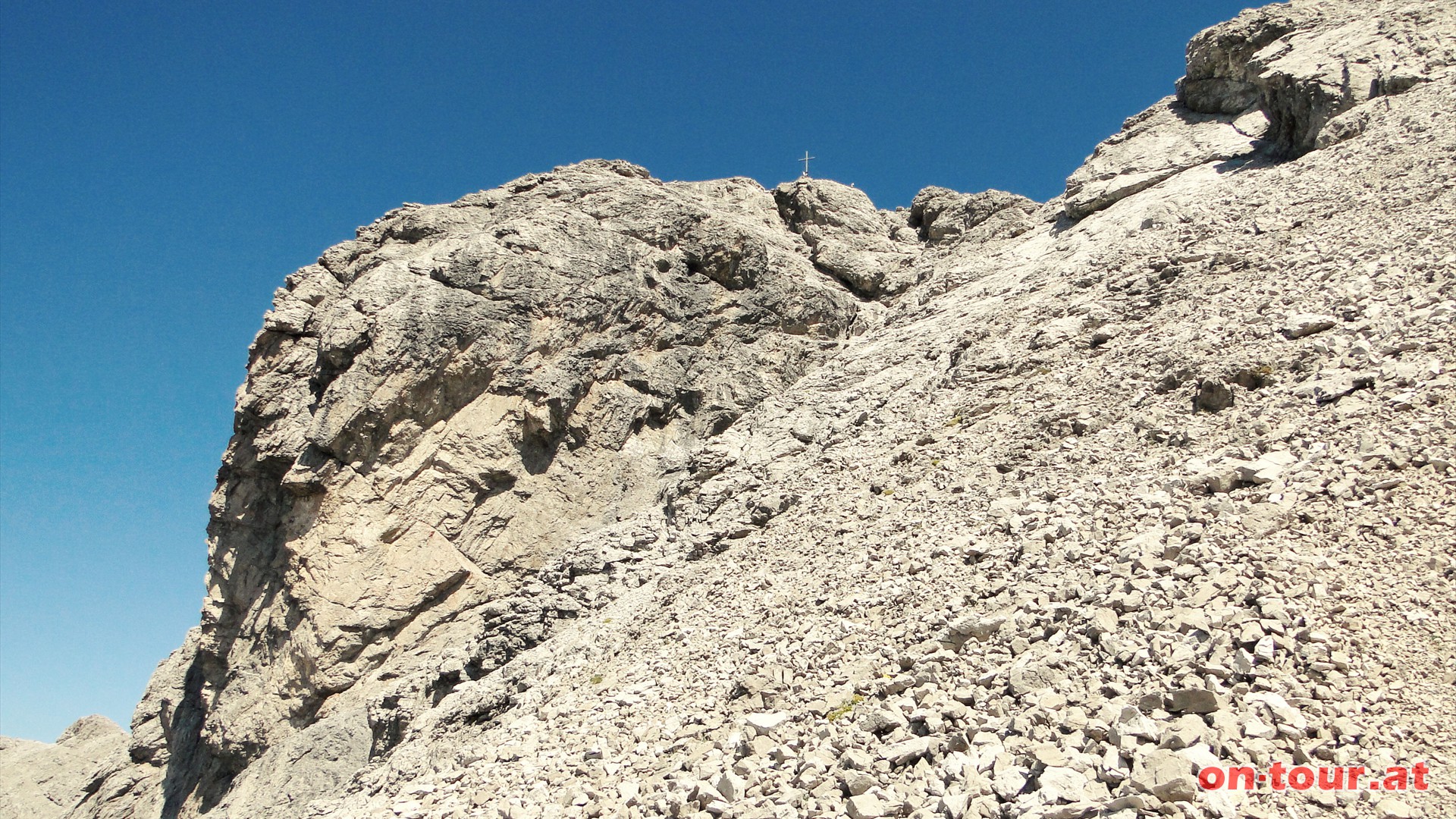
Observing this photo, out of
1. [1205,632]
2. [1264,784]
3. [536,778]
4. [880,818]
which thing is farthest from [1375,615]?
[536,778]

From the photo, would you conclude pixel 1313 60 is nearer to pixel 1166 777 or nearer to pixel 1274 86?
pixel 1274 86

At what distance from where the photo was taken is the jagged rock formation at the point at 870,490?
8547 millimetres

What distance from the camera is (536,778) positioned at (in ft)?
39.5

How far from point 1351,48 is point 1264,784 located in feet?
68.9

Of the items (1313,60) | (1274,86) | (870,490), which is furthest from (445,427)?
(1313,60)

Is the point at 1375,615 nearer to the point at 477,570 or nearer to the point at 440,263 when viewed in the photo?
the point at 477,570

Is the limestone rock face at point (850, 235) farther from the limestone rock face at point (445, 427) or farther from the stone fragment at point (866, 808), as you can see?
the stone fragment at point (866, 808)

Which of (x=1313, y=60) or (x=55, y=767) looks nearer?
(x=1313, y=60)

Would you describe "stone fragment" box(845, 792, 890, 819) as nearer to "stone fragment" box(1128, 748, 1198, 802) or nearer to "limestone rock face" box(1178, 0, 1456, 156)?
"stone fragment" box(1128, 748, 1198, 802)

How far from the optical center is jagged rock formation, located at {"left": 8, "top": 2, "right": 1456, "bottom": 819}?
28.0ft

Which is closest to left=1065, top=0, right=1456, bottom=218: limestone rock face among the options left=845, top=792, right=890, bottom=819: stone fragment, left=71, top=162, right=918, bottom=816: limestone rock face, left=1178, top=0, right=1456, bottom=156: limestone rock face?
left=1178, top=0, right=1456, bottom=156: limestone rock face

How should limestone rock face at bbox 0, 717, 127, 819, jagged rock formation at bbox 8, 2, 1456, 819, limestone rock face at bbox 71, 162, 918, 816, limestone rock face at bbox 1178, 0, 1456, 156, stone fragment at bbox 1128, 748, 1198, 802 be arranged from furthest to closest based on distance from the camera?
limestone rock face at bbox 0, 717, 127, 819 < limestone rock face at bbox 71, 162, 918, 816 < limestone rock face at bbox 1178, 0, 1456, 156 < jagged rock formation at bbox 8, 2, 1456, 819 < stone fragment at bbox 1128, 748, 1198, 802

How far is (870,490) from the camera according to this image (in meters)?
16.0

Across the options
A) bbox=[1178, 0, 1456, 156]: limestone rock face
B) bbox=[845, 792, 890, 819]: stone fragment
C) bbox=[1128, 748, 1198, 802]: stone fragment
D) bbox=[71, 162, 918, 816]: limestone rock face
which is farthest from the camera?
bbox=[71, 162, 918, 816]: limestone rock face
